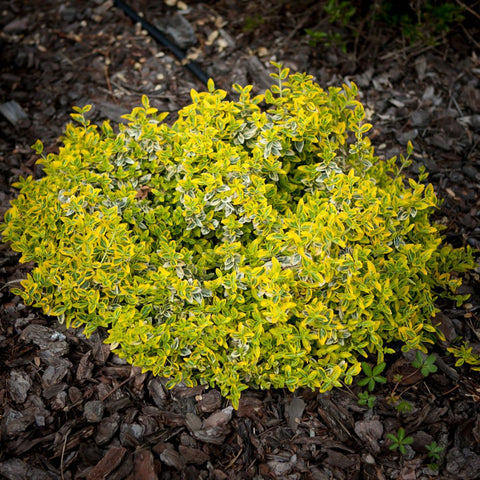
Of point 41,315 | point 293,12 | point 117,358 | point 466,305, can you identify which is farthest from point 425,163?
point 41,315

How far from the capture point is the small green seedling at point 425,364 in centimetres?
253

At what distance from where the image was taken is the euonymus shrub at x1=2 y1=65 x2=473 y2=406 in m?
2.34

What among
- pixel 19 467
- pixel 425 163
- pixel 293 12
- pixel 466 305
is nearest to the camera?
pixel 19 467

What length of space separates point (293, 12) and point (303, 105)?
2.54m

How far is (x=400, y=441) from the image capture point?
238cm

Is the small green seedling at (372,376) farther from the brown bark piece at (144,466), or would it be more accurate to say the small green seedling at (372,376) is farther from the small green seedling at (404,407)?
the brown bark piece at (144,466)

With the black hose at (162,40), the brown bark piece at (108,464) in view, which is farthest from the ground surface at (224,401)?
the black hose at (162,40)

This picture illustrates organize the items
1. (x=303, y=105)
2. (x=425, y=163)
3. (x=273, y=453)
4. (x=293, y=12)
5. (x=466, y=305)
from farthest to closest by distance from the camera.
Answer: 1. (x=293, y=12)
2. (x=425, y=163)
3. (x=466, y=305)
4. (x=303, y=105)
5. (x=273, y=453)

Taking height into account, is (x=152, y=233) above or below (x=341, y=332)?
above

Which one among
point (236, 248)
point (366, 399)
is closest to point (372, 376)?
point (366, 399)

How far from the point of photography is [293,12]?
15.6 ft

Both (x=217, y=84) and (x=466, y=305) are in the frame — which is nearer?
(x=466, y=305)

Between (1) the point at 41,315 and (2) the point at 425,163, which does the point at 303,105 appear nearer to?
(2) the point at 425,163

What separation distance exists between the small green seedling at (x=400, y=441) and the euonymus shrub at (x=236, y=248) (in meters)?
0.34
